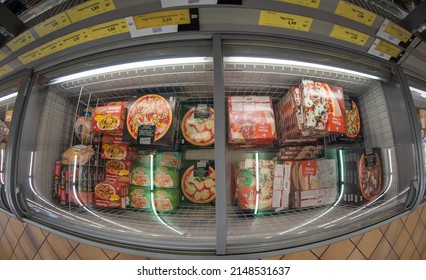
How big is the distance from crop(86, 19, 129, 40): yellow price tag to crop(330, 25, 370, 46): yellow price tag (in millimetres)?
1105

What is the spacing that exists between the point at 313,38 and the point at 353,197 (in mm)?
1041

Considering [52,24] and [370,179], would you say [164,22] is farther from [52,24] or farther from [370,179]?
[370,179]

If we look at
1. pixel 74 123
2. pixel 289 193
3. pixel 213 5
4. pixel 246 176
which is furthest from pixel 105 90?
pixel 289 193

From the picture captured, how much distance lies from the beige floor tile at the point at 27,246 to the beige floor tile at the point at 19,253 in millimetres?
24

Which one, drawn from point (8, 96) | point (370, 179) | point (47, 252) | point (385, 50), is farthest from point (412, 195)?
point (8, 96)

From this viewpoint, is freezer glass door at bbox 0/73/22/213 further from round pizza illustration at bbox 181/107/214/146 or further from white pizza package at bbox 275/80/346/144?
white pizza package at bbox 275/80/346/144

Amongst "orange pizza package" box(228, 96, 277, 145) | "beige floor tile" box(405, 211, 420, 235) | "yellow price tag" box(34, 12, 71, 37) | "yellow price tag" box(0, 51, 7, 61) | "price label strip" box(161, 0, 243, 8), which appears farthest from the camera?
"beige floor tile" box(405, 211, 420, 235)

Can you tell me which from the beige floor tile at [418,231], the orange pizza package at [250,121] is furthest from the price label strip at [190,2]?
the beige floor tile at [418,231]

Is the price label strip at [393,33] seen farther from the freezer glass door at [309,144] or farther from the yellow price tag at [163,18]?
the yellow price tag at [163,18]

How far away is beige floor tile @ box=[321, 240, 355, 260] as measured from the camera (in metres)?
Result: 0.99

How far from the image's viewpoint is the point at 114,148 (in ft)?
4.00

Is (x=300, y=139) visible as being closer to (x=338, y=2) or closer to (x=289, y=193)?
(x=289, y=193)

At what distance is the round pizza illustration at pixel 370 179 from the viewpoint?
1224mm

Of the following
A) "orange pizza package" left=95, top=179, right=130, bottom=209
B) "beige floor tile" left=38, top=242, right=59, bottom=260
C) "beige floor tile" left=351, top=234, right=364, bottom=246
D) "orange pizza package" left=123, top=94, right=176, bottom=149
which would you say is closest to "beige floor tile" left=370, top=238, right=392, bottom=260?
"beige floor tile" left=351, top=234, right=364, bottom=246
